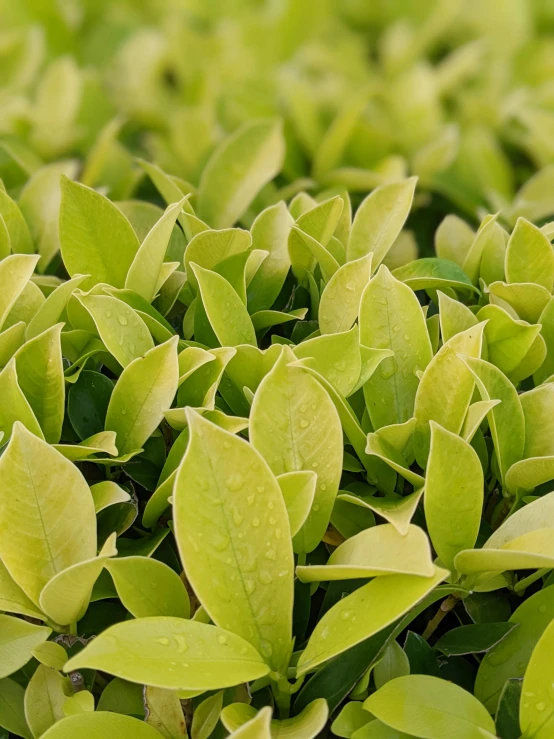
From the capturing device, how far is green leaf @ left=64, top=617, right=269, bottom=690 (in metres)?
0.67

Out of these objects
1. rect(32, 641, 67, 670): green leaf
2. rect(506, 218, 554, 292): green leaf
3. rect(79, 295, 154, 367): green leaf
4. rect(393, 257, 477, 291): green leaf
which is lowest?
rect(32, 641, 67, 670): green leaf

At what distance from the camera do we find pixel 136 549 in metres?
0.88

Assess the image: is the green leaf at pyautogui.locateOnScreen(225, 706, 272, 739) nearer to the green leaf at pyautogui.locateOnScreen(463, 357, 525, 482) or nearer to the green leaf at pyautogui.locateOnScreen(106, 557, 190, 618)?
the green leaf at pyautogui.locateOnScreen(106, 557, 190, 618)

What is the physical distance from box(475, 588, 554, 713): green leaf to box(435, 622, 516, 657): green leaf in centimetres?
2

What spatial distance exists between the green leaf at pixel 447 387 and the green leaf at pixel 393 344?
0.05 m

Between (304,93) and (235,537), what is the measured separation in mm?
1360

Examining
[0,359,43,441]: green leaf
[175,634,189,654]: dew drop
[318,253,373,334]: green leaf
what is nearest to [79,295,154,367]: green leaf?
[0,359,43,441]: green leaf

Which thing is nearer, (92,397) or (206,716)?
(206,716)

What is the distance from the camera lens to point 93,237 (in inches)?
42.6

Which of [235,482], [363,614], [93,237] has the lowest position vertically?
[363,614]

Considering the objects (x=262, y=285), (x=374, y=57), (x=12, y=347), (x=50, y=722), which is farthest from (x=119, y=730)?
(x=374, y=57)

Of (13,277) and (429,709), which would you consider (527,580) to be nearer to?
(429,709)

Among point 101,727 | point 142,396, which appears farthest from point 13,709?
point 142,396

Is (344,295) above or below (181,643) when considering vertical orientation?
above
